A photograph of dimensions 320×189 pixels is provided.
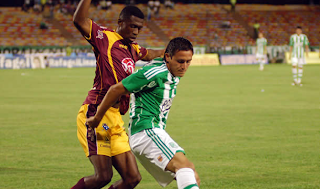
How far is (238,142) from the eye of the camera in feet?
32.8

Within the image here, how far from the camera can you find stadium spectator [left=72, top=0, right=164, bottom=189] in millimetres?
5379

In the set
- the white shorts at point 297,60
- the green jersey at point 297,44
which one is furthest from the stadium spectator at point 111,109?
the green jersey at point 297,44

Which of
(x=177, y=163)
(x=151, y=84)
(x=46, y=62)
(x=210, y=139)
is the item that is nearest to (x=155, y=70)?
(x=151, y=84)

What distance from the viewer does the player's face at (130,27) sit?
5.68 meters

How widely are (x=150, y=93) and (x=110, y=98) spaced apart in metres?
0.35

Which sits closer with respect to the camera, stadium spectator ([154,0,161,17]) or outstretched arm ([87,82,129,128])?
outstretched arm ([87,82,129,128])

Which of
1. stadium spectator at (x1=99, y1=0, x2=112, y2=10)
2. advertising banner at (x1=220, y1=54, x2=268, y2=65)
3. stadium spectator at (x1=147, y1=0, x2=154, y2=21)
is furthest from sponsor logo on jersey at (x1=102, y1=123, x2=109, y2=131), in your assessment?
stadium spectator at (x1=99, y1=0, x2=112, y2=10)

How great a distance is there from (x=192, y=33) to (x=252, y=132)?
1830 inches

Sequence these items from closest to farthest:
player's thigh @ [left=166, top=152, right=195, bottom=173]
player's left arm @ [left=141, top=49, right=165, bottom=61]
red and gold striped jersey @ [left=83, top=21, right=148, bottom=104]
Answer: player's thigh @ [left=166, top=152, right=195, bottom=173], red and gold striped jersey @ [left=83, top=21, right=148, bottom=104], player's left arm @ [left=141, top=49, right=165, bottom=61]

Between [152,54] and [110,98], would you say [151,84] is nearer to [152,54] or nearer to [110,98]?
[110,98]

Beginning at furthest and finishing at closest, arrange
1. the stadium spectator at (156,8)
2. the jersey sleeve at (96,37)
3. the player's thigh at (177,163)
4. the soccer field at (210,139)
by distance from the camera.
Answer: the stadium spectator at (156,8), the soccer field at (210,139), the jersey sleeve at (96,37), the player's thigh at (177,163)

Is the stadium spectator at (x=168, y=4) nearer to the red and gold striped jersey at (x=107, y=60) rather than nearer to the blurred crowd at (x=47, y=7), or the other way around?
the blurred crowd at (x=47, y=7)

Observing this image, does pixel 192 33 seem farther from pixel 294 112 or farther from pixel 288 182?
pixel 288 182

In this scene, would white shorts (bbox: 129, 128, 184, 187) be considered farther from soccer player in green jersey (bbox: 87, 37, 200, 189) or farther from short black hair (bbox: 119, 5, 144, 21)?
short black hair (bbox: 119, 5, 144, 21)
